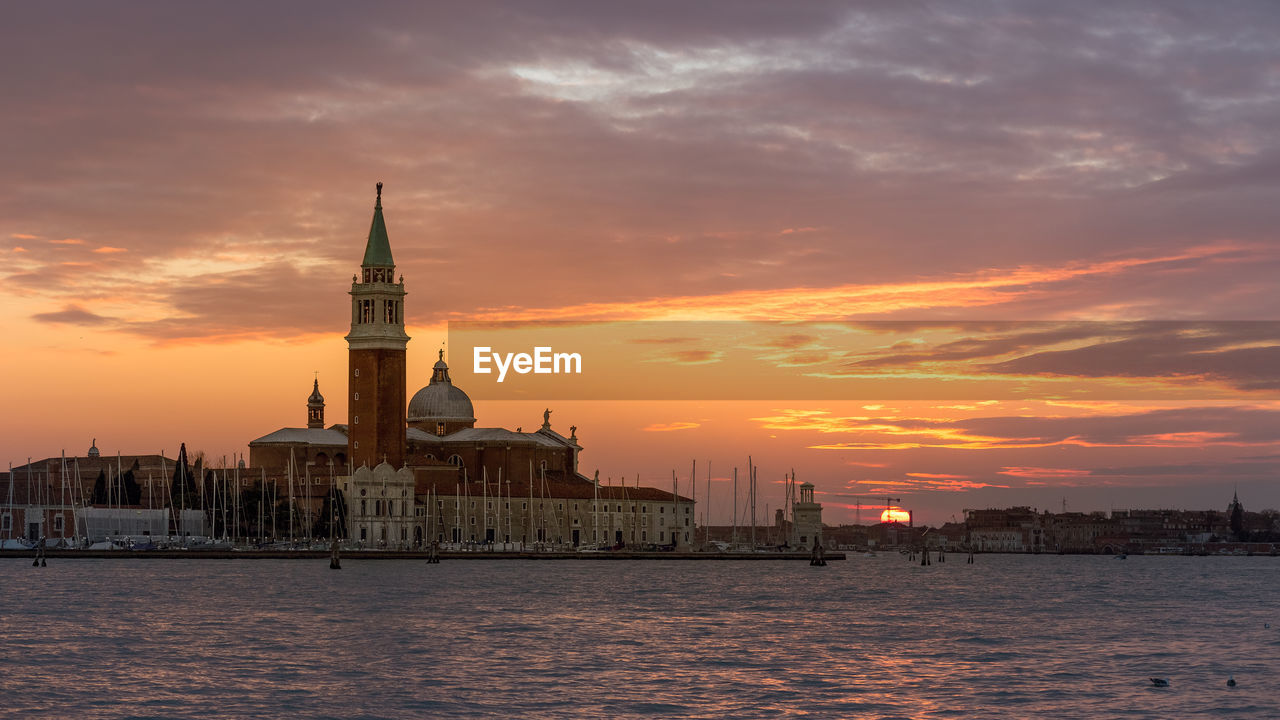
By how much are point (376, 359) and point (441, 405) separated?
22032mm

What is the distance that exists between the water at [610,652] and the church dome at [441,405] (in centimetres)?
6953

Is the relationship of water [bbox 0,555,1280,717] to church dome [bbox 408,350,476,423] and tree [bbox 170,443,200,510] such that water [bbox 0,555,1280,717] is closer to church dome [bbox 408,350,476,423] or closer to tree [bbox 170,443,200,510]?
tree [bbox 170,443,200,510]

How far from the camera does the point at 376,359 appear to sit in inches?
5044

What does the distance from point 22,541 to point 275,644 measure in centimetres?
8822

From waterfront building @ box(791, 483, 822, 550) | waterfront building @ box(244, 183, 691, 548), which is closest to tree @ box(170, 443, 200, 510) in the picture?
waterfront building @ box(244, 183, 691, 548)

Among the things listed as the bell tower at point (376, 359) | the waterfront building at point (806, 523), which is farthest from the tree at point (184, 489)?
the waterfront building at point (806, 523)

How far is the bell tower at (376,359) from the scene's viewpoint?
12838 cm

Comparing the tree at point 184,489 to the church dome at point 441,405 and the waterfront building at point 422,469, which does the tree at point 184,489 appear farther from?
the church dome at point 441,405

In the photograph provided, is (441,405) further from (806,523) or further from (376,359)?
(806,523)

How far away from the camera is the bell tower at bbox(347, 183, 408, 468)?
128375 mm

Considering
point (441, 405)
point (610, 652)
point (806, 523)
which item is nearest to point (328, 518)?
point (441, 405)

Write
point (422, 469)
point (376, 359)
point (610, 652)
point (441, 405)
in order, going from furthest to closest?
point (441, 405), point (422, 469), point (376, 359), point (610, 652)

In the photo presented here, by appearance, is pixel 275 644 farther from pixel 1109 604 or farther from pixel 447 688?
pixel 1109 604

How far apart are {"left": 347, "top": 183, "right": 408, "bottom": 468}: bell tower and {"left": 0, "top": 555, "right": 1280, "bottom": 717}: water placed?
4925 centimetres
